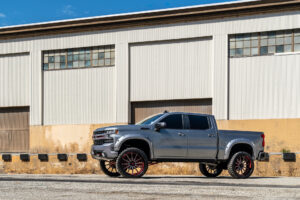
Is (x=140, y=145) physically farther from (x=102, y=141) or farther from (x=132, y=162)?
(x=102, y=141)

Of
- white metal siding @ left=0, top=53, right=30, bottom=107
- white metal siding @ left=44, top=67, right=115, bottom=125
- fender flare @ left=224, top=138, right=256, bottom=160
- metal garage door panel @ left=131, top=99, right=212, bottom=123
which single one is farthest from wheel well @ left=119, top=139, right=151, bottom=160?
→ white metal siding @ left=0, top=53, right=30, bottom=107

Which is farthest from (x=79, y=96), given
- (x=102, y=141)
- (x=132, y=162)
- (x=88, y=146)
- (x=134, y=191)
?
(x=134, y=191)

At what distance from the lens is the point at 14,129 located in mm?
33812

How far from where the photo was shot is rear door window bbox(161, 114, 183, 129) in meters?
15.9

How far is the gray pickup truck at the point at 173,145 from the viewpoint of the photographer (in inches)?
592

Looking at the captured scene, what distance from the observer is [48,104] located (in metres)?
33.1

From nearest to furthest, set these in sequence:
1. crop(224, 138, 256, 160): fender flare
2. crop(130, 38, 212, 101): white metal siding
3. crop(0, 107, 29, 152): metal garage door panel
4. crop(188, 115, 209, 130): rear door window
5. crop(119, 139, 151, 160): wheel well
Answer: crop(119, 139, 151, 160): wheel well < crop(188, 115, 209, 130): rear door window < crop(224, 138, 256, 160): fender flare < crop(130, 38, 212, 101): white metal siding < crop(0, 107, 29, 152): metal garage door panel

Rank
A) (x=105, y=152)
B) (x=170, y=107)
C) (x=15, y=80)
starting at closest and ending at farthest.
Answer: (x=105, y=152) → (x=170, y=107) → (x=15, y=80)

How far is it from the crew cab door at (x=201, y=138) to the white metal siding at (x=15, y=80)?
19321 mm

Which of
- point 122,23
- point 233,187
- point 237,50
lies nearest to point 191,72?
point 237,50

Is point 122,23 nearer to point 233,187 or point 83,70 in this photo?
point 83,70

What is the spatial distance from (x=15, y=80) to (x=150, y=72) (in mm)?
8963

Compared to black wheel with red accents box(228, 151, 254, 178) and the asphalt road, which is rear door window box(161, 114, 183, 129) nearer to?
black wheel with red accents box(228, 151, 254, 178)

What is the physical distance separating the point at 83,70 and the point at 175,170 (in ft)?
38.9
